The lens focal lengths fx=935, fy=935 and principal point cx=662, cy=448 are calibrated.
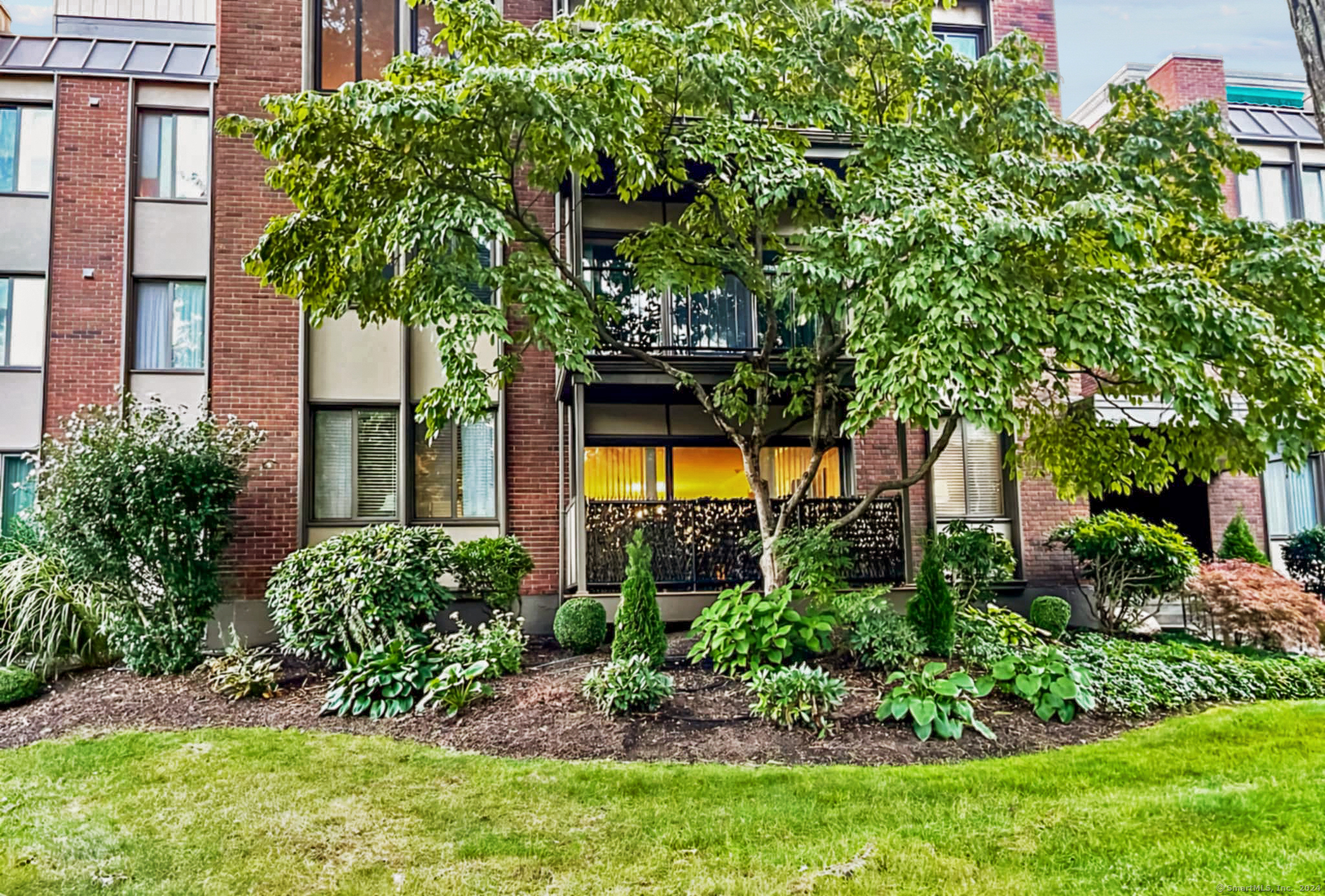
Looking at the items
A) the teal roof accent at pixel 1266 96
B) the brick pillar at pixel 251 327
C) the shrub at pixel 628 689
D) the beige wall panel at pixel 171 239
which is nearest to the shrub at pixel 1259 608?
the shrub at pixel 628 689

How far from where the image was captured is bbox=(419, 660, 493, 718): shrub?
8.16 metres

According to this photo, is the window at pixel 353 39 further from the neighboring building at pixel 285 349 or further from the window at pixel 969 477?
the window at pixel 969 477

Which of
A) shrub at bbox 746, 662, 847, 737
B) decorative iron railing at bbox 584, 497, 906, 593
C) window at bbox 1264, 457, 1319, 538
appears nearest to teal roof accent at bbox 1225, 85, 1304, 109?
window at bbox 1264, 457, 1319, 538

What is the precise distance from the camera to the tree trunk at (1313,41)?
4.10m

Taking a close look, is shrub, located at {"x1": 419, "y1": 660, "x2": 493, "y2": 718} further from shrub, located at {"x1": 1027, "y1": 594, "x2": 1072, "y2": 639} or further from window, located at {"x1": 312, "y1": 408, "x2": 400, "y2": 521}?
shrub, located at {"x1": 1027, "y1": 594, "x2": 1072, "y2": 639}

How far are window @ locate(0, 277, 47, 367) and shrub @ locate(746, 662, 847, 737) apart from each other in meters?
10.9

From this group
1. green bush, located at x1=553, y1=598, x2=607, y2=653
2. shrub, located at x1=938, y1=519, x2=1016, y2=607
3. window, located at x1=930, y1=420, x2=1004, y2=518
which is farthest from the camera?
window, located at x1=930, y1=420, x2=1004, y2=518

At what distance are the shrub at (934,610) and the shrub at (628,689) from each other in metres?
2.77

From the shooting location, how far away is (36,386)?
40.7 ft

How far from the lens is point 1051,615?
1193 cm

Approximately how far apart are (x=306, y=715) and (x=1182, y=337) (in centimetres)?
822

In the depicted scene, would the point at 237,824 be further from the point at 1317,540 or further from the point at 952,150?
the point at 1317,540

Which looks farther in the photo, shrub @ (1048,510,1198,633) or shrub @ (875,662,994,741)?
shrub @ (1048,510,1198,633)

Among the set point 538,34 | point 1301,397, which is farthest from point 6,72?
point 1301,397
